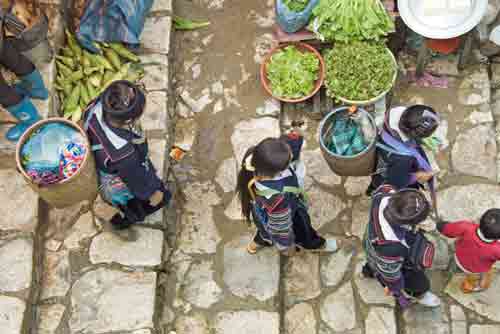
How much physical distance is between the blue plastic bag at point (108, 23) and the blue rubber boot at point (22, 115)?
1.14m

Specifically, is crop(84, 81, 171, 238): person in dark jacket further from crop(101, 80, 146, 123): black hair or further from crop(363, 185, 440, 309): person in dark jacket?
crop(363, 185, 440, 309): person in dark jacket

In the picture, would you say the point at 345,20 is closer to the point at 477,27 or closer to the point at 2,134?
the point at 477,27

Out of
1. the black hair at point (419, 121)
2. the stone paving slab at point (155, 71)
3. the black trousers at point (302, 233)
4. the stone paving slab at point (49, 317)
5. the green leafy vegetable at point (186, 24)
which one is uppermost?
the green leafy vegetable at point (186, 24)

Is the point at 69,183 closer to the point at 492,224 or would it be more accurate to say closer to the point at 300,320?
the point at 300,320

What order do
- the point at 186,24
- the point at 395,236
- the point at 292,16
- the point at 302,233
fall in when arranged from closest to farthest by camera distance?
the point at 395,236
the point at 302,233
the point at 292,16
the point at 186,24

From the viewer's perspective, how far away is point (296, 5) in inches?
257

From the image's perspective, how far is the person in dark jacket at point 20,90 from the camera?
5.54 m

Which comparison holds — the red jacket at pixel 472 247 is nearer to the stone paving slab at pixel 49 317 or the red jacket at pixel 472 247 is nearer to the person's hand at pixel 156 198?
the person's hand at pixel 156 198

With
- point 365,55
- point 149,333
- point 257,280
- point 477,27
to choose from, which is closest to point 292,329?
point 257,280

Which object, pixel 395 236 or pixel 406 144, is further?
pixel 406 144

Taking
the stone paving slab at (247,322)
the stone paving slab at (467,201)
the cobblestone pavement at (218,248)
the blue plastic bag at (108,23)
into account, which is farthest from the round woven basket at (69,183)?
the stone paving slab at (467,201)

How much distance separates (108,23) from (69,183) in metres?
2.34

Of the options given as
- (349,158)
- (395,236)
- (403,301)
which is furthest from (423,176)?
(403,301)

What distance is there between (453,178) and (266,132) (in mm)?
1916
